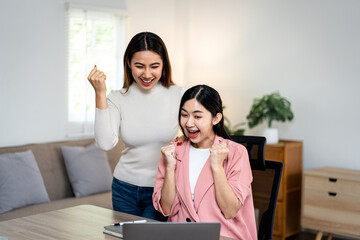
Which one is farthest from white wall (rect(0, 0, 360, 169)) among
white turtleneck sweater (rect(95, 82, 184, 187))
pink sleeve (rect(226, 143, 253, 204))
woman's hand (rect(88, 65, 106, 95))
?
pink sleeve (rect(226, 143, 253, 204))

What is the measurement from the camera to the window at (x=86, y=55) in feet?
13.9

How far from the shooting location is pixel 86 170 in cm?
389

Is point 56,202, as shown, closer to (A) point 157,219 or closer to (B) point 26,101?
(B) point 26,101

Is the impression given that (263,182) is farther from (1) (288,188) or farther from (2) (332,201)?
(1) (288,188)

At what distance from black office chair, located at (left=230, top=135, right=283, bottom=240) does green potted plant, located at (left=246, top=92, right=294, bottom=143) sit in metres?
1.89

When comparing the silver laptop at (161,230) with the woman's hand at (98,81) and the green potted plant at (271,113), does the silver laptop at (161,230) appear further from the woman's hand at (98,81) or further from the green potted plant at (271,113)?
the green potted plant at (271,113)

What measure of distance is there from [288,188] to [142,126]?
7.32 ft

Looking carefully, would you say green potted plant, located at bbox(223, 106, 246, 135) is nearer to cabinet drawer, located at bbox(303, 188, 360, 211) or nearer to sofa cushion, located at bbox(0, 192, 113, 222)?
cabinet drawer, located at bbox(303, 188, 360, 211)

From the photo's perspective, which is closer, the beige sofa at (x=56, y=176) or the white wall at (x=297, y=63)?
the beige sofa at (x=56, y=176)

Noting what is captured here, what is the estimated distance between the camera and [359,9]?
396cm

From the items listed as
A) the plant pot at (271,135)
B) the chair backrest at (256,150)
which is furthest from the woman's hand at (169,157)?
the plant pot at (271,135)

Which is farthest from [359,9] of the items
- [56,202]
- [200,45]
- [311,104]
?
[56,202]

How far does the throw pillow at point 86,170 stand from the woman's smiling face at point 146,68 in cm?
191

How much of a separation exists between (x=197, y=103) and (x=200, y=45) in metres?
3.20
